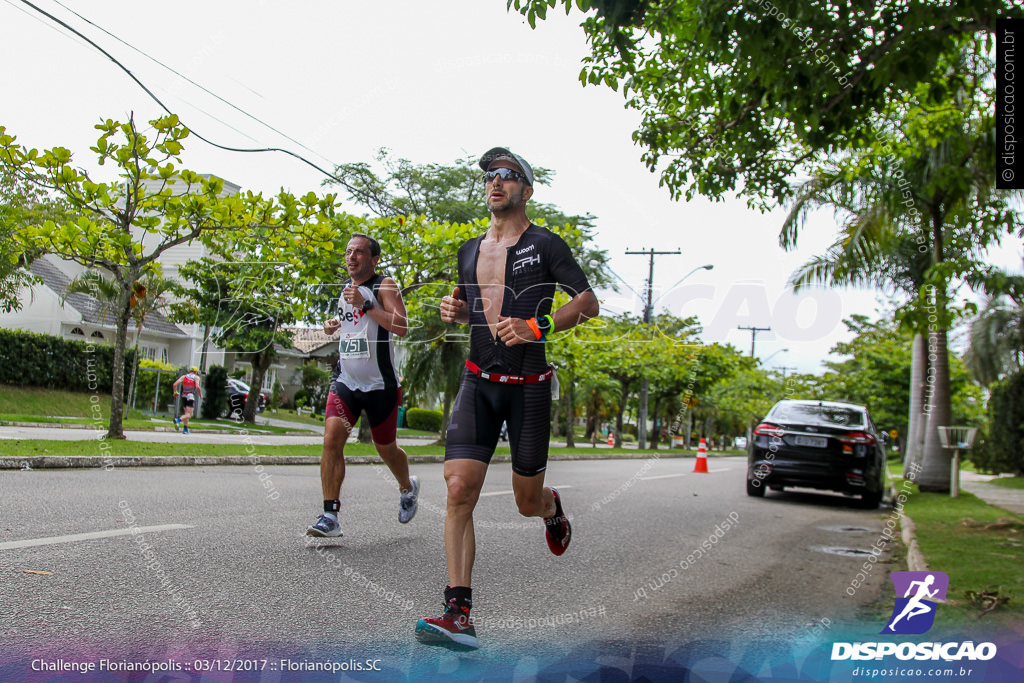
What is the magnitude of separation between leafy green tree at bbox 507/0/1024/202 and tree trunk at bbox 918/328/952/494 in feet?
22.0

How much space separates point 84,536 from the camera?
16.9 feet

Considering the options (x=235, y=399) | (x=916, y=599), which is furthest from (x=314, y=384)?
(x=916, y=599)

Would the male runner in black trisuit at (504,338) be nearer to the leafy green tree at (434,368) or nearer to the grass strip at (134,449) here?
the grass strip at (134,449)

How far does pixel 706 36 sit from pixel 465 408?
11.7 ft

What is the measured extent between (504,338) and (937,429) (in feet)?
42.8

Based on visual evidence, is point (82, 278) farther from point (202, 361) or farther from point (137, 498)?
point (202, 361)

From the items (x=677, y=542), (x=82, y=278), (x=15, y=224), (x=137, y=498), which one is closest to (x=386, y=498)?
(x=137, y=498)

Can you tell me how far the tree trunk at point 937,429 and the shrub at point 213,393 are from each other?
2237cm

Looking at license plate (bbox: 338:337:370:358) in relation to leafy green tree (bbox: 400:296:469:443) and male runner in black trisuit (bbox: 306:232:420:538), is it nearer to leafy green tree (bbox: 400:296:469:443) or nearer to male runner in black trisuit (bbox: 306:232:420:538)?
male runner in black trisuit (bbox: 306:232:420:538)

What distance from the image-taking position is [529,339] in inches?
133

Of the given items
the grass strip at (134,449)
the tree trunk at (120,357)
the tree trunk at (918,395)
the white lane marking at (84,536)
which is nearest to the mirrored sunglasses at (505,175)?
the white lane marking at (84,536)

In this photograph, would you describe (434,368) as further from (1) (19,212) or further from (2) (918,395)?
(2) (918,395)

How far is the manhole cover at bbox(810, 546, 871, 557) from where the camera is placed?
746 cm

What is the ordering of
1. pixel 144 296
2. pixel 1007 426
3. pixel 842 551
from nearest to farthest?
pixel 842 551
pixel 144 296
pixel 1007 426
